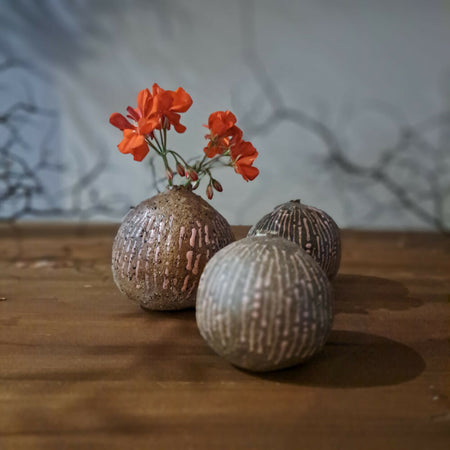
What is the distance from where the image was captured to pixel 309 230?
0.80 m

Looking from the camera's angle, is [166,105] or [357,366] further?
[166,105]

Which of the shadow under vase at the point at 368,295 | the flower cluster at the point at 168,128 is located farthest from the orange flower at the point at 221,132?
the shadow under vase at the point at 368,295

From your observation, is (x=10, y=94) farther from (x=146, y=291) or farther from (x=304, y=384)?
(x=304, y=384)

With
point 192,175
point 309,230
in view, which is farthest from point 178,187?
point 309,230

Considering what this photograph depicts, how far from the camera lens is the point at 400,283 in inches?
37.4

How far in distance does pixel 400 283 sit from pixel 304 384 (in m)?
0.46

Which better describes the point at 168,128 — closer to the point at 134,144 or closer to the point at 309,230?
the point at 134,144

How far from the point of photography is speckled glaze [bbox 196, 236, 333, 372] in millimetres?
542

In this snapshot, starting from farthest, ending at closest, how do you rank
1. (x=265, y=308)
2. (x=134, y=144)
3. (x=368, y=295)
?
(x=368, y=295) < (x=134, y=144) < (x=265, y=308)

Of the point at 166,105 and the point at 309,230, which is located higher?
the point at 166,105

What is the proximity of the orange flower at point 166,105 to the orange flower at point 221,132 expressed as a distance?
0.05 meters

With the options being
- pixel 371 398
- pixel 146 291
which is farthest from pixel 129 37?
pixel 371 398

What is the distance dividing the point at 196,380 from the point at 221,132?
36 centimetres

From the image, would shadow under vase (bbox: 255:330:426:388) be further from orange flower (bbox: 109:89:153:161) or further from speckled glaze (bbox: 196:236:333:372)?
orange flower (bbox: 109:89:153:161)
